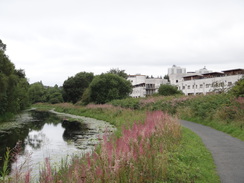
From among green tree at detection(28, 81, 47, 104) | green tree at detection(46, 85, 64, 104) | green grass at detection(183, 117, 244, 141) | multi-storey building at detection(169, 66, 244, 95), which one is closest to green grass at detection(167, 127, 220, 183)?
green grass at detection(183, 117, 244, 141)

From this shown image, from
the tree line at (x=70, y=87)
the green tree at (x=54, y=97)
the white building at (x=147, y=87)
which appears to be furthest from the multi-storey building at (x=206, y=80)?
the green tree at (x=54, y=97)

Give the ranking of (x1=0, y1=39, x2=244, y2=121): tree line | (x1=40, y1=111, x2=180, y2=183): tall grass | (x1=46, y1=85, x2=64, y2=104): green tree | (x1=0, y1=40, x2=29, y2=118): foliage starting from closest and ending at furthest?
(x1=40, y1=111, x2=180, y2=183): tall grass → (x1=0, y1=40, x2=29, y2=118): foliage → (x1=0, y1=39, x2=244, y2=121): tree line → (x1=46, y1=85, x2=64, y2=104): green tree

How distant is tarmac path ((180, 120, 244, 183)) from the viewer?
7.82 metres

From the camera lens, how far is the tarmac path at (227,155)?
7.82 m

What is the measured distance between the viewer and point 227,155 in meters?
10.4

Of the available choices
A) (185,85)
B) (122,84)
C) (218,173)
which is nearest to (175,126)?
(218,173)

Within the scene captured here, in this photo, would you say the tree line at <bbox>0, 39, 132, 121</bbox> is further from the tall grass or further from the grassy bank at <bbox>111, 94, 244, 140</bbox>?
the tall grass

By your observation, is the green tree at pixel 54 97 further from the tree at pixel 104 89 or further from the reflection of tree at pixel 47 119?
the reflection of tree at pixel 47 119

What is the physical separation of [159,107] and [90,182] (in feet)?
90.3

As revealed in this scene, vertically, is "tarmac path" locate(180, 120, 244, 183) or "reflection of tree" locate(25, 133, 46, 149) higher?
"tarmac path" locate(180, 120, 244, 183)

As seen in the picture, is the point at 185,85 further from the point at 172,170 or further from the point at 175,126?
the point at 172,170

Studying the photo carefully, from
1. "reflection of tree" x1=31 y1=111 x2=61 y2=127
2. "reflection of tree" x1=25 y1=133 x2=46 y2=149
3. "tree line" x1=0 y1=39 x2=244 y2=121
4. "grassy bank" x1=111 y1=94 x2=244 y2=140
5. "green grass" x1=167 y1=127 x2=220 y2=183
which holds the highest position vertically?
"tree line" x1=0 y1=39 x2=244 y2=121

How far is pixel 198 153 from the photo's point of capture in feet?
34.3

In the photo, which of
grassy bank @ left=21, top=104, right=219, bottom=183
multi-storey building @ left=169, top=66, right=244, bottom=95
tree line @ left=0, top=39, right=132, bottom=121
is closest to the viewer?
grassy bank @ left=21, top=104, right=219, bottom=183
